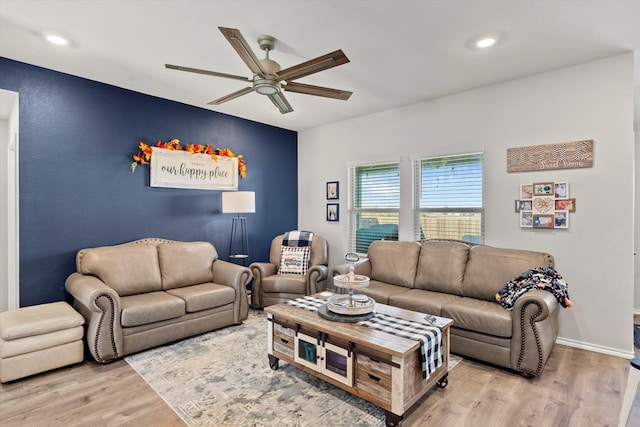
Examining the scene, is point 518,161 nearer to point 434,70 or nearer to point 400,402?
point 434,70

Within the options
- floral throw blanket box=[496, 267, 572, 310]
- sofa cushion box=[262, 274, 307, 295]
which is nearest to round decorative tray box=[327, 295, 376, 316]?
floral throw blanket box=[496, 267, 572, 310]

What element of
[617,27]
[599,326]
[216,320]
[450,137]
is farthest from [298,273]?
[617,27]

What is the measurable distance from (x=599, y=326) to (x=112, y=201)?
5182 mm

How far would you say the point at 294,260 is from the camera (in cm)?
468

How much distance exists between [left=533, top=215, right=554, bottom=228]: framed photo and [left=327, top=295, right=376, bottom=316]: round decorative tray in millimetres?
2095

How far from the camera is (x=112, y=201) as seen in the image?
12.3ft

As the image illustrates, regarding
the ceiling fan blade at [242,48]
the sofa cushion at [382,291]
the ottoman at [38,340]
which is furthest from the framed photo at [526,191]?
the ottoman at [38,340]

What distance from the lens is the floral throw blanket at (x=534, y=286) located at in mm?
2754

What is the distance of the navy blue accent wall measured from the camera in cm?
322

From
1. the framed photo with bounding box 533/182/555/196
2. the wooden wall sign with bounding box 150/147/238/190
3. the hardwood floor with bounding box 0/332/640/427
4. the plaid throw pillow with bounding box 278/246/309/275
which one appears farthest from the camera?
the plaid throw pillow with bounding box 278/246/309/275

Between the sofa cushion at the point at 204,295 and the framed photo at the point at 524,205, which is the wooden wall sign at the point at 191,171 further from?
the framed photo at the point at 524,205

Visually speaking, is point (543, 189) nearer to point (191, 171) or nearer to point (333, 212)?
point (333, 212)

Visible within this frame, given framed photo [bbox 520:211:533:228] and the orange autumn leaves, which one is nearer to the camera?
framed photo [bbox 520:211:533:228]

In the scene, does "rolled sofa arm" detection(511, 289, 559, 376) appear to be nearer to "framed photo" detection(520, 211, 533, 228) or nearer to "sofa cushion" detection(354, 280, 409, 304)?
"framed photo" detection(520, 211, 533, 228)
